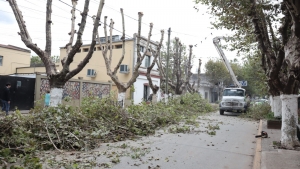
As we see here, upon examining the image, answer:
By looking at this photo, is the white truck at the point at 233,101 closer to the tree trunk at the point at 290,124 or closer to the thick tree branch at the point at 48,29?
the tree trunk at the point at 290,124

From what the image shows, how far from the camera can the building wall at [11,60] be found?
27.8 meters

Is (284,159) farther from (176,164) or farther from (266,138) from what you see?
(266,138)

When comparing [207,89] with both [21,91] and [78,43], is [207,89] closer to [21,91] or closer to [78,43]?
[21,91]

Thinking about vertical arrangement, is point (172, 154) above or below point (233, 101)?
below

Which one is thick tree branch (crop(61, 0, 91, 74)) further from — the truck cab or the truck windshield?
the truck windshield

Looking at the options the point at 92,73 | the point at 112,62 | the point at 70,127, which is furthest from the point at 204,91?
the point at 70,127

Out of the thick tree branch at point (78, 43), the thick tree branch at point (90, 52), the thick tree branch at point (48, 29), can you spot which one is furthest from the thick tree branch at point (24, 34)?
the thick tree branch at point (90, 52)

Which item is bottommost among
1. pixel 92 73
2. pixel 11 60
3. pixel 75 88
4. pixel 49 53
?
pixel 75 88

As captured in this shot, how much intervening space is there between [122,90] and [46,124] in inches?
408

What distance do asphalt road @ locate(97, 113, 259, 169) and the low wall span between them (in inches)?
307

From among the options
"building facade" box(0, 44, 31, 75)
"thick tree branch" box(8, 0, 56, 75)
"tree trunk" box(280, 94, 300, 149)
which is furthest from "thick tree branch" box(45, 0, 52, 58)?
"building facade" box(0, 44, 31, 75)

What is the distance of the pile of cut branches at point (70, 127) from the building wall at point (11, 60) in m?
21.8

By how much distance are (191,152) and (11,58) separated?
27789 mm

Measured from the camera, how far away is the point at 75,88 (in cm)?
1934
